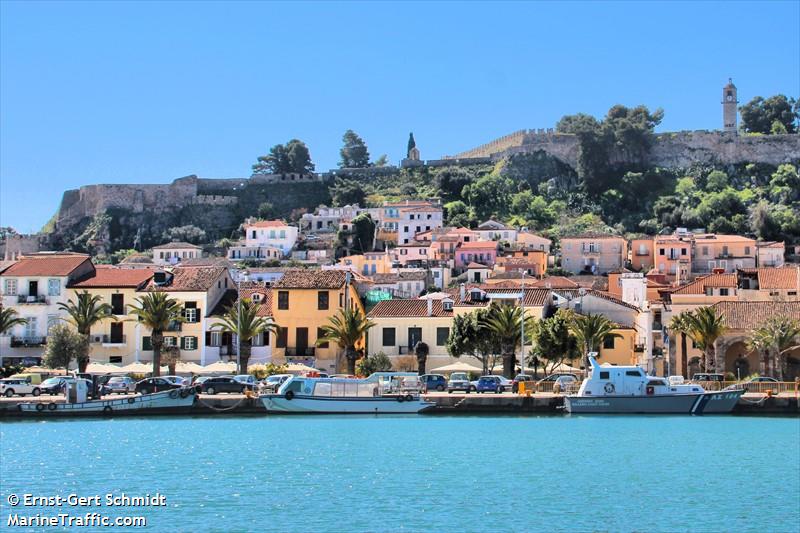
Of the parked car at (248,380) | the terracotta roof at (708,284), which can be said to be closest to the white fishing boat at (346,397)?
the parked car at (248,380)

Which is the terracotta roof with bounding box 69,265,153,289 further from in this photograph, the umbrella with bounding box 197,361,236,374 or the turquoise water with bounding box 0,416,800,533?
the turquoise water with bounding box 0,416,800,533

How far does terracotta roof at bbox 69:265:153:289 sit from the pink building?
4632cm

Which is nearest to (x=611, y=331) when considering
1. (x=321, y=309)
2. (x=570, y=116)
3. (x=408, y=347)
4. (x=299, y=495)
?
(x=408, y=347)

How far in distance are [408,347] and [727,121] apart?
99.1 metres

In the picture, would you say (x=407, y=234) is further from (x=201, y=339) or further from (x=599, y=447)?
(x=599, y=447)

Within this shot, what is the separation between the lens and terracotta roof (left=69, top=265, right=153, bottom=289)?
2383 inches

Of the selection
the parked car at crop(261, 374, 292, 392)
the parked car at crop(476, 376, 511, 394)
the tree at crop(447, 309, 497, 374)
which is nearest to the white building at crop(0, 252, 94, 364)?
the parked car at crop(261, 374, 292, 392)

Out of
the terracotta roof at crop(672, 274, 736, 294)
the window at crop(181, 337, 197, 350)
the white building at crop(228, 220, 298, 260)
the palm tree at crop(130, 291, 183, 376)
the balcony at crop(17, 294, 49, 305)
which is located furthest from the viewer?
the white building at crop(228, 220, 298, 260)

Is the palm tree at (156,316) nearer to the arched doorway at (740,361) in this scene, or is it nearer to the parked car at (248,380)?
the parked car at (248,380)

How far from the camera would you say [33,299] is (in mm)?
60844

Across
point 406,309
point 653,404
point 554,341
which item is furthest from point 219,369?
point 653,404

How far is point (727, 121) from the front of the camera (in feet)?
486

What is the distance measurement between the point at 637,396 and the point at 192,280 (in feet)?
79.2

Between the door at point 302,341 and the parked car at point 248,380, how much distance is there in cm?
707
